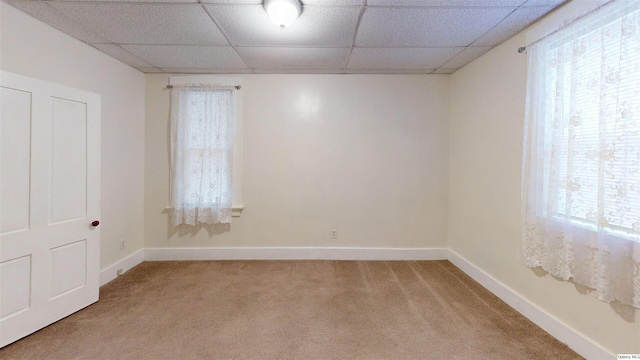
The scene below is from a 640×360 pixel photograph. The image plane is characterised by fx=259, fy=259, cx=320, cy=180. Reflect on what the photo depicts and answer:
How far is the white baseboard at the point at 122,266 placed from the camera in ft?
9.40

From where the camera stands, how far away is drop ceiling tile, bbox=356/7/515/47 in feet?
6.63

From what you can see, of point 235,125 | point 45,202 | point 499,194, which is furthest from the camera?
point 235,125

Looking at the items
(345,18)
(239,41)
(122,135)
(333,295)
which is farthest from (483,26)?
(122,135)

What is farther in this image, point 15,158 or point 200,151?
point 200,151

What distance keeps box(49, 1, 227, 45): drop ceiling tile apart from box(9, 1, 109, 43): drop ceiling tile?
0.08 meters

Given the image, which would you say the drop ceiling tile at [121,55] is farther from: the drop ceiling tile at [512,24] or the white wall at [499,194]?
the white wall at [499,194]

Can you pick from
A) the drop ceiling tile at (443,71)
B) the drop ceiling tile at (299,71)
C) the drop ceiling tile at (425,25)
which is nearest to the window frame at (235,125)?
the drop ceiling tile at (299,71)

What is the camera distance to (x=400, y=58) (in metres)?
2.93

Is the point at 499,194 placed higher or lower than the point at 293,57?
lower

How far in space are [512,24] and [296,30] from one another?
186 cm

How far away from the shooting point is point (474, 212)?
305 centimetres

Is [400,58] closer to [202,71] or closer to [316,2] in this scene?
[316,2]

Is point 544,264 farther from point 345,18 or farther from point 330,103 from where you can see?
point 330,103

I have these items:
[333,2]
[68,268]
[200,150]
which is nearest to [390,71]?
[333,2]
